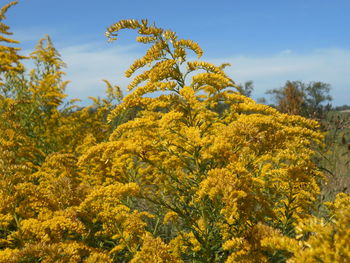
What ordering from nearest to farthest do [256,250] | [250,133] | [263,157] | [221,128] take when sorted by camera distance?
[256,250] → [250,133] → [221,128] → [263,157]

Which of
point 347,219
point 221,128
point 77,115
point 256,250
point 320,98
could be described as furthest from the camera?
point 320,98

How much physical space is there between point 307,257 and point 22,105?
814 centimetres

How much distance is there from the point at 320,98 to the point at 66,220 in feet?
164

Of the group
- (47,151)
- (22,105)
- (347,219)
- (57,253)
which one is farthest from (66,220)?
(22,105)

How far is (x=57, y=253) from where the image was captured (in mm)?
2832

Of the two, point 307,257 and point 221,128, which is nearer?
point 307,257

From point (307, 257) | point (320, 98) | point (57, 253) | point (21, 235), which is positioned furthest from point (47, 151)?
point (320, 98)

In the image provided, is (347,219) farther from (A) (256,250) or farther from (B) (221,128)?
(B) (221,128)

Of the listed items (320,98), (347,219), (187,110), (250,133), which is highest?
(320,98)

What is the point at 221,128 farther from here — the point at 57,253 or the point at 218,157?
the point at 57,253

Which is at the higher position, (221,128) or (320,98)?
(320,98)

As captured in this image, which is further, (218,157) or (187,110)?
(187,110)

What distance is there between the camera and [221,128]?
3424mm

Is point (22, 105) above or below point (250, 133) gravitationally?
above
